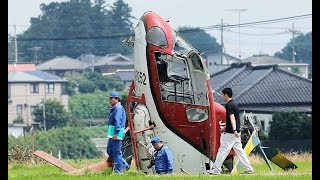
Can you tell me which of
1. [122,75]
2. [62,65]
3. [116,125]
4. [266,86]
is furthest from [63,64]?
[116,125]

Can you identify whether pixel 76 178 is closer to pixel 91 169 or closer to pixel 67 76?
pixel 91 169

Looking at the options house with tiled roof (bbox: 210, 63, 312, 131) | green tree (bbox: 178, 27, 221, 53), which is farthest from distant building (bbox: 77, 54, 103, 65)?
house with tiled roof (bbox: 210, 63, 312, 131)

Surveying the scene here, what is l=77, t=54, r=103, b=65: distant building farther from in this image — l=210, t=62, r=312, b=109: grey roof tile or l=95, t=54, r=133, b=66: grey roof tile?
l=210, t=62, r=312, b=109: grey roof tile

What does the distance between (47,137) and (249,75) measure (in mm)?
10640

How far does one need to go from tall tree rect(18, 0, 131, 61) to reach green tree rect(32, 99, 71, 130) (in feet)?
18.7

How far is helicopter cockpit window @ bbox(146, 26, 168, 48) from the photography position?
21.3 m

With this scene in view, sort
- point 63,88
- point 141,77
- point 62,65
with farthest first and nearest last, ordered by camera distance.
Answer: point 62,65
point 63,88
point 141,77

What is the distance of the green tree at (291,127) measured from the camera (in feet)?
155

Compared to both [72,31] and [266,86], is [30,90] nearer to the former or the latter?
[72,31]

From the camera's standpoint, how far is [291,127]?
4847cm

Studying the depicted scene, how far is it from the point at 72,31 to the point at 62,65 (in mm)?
7286

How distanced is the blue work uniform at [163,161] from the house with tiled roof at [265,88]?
119 ft

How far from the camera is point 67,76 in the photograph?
9044 centimetres
